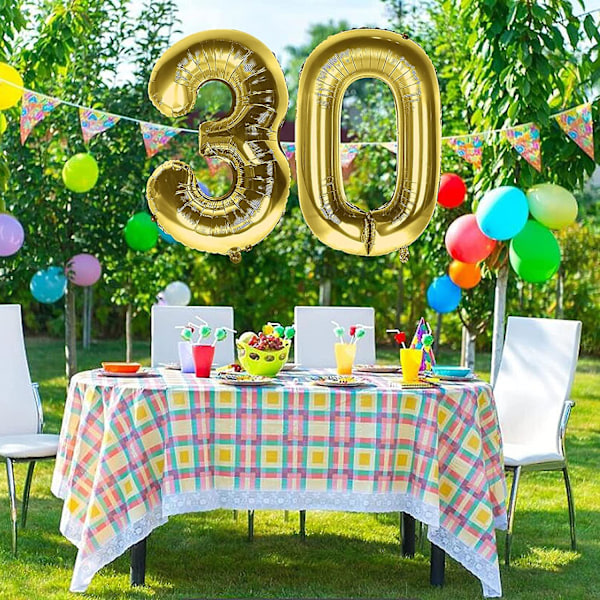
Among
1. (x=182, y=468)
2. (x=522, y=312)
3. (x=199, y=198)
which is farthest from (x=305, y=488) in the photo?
(x=522, y=312)

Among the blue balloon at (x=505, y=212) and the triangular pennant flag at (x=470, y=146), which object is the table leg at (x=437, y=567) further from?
the triangular pennant flag at (x=470, y=146)

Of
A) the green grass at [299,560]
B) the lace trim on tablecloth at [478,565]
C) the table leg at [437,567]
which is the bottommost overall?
the green grass at [299,560]

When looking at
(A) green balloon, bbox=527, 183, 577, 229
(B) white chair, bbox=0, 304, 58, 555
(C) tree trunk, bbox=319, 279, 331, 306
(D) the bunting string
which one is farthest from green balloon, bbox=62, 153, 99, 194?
(C) tree trunk, bbox=319, 279, 331, 306

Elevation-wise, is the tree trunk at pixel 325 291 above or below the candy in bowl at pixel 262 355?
below

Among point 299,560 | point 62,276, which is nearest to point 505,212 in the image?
point 299,560

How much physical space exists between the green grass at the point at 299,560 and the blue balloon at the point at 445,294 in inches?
70.4

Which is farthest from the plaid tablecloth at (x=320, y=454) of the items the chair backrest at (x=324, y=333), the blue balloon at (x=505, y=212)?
the blue balloon at (x=505, y=212)

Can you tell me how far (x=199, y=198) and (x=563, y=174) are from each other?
210cm

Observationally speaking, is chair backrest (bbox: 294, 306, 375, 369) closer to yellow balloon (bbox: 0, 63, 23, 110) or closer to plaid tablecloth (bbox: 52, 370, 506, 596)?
plaid tablecloth (bbox: 52, 370, 506, 596)

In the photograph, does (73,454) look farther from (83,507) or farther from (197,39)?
(197,39)

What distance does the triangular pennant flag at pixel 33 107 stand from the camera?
16.6 ft

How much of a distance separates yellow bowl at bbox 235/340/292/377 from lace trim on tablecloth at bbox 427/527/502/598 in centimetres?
72

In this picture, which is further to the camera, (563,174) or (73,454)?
(563,174)

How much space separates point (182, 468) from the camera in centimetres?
295
